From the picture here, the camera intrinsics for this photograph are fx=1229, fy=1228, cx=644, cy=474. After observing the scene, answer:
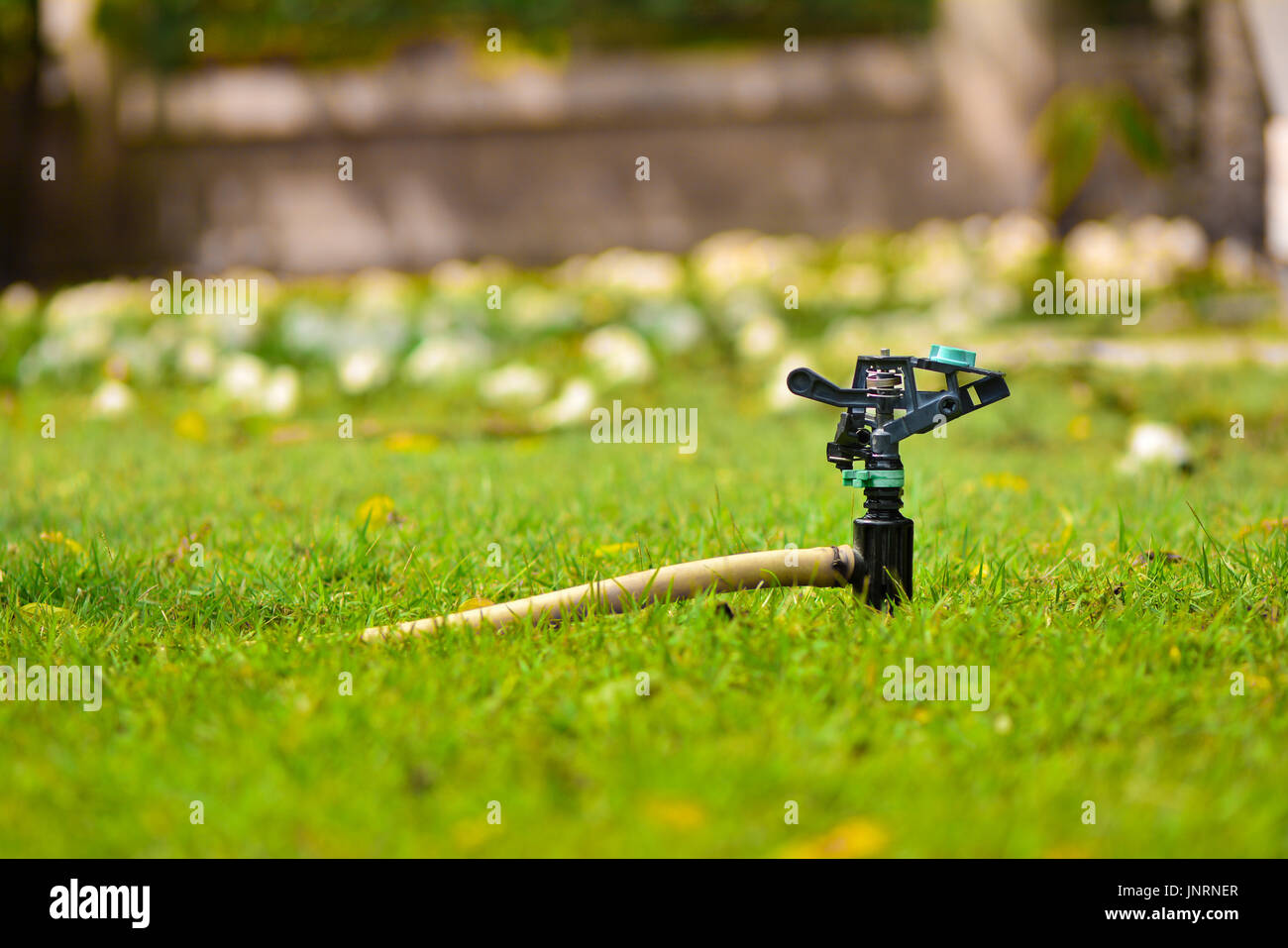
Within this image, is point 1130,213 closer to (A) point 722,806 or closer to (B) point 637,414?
(B) point 637,414

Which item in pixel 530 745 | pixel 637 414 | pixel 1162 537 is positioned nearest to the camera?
pixel 530 745

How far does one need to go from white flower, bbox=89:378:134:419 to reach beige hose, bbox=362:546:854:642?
3379mm

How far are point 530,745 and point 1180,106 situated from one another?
25.7ft

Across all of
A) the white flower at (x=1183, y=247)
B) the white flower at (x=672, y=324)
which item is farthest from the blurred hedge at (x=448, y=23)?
the white flower at (x=672, y=324)

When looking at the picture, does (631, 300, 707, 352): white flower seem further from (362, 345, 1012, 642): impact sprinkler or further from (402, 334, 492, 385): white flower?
(362, 345, 1012, 642): impact sprinkler

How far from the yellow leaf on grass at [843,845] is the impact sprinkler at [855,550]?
698 millimetres

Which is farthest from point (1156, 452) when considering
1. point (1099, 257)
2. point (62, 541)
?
point (1099, 257)

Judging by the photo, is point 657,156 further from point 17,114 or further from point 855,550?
point 855,550

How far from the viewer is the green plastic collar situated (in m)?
1.91

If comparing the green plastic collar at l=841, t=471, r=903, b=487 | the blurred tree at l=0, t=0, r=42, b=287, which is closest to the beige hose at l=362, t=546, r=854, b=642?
the green plastic collar at l=841, t=471, r=903, b=487

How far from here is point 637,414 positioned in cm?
494

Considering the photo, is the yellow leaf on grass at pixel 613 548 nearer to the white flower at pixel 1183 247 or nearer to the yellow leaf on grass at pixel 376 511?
the yellow leaf on grass at pixel 376 511

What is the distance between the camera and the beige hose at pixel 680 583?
6.53ft
